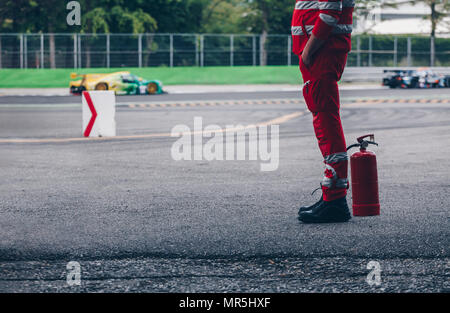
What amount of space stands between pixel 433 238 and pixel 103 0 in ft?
147

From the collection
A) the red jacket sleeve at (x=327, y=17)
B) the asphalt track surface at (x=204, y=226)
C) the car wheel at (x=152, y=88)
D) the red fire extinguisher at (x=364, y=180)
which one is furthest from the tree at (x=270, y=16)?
the red jacket sleeve at (x=327, y=17)

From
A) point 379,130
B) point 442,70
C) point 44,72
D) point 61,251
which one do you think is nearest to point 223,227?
point 61,251

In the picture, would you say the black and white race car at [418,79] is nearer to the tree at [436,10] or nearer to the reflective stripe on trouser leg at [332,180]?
the tree at [436,10]

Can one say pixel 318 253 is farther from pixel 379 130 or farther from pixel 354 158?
pixel 379 130

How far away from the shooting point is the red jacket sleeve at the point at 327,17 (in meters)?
4.50

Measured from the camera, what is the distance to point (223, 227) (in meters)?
4.65

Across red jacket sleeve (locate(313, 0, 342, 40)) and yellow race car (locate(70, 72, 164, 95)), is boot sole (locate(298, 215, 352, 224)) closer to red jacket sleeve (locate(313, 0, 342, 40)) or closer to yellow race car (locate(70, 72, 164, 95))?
red jacket sleeve (locate(313, 0, 342, 40))

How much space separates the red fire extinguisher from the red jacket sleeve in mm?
766

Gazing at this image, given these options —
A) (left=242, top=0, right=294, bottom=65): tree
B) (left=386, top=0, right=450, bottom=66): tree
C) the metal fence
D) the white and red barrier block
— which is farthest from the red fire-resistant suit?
(left=242, top=0, right=294, bottom=65): tree

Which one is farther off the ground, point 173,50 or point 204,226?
point 173,50

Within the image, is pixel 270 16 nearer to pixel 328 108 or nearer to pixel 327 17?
pixel 328 108

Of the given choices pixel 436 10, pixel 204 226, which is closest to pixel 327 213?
pixel 204 226

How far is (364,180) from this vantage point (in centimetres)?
482

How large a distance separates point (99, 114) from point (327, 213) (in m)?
7.25
